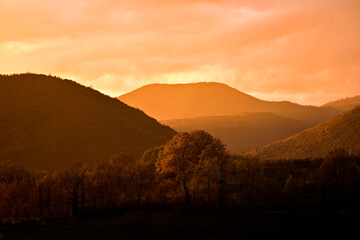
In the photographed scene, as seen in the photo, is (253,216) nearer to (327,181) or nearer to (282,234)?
(282,234)

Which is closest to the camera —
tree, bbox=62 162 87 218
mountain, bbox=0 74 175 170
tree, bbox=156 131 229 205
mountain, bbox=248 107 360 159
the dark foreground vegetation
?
the dark foreground vegetation

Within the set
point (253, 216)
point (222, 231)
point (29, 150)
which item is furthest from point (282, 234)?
point (29, 150)

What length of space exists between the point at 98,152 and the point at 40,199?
101 meters

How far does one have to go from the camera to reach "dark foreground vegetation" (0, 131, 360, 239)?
49406 mm

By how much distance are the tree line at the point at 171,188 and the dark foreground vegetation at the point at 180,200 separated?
18 cm

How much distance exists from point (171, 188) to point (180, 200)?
338 cm

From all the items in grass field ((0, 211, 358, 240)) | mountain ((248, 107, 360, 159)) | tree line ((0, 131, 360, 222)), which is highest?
mountain ((248, 107, 360, 159))

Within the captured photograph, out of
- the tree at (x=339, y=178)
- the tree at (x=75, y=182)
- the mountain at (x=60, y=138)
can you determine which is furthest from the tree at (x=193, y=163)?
the mountain at (x=60, y=138)

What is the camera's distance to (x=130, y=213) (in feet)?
202

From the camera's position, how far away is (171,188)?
75.8m

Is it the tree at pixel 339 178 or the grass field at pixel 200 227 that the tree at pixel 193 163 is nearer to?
the grass field at pixel 200 227

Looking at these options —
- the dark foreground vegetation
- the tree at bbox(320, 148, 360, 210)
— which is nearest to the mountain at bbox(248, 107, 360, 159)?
the dark foreground vegetation

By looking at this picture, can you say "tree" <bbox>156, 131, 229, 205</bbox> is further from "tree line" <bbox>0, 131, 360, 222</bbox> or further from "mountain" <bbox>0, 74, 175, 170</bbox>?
"mountain" <bbox>0, 74, 175, 170</bbox>

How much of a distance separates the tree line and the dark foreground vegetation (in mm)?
180
